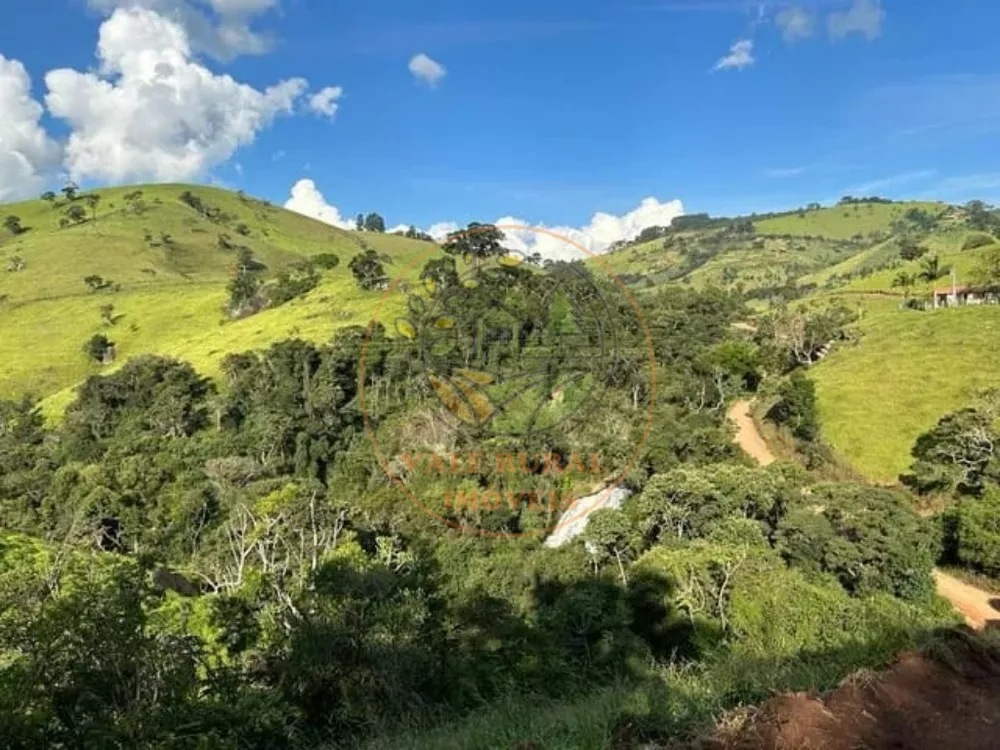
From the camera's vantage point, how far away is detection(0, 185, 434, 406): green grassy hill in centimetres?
6556

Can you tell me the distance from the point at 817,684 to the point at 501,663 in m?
12.1

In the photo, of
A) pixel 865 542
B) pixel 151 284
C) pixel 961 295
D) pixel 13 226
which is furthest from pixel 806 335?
pixel 13 226

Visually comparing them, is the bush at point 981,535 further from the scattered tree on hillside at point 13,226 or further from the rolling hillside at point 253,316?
the scattered tree on hillside at point 13,226

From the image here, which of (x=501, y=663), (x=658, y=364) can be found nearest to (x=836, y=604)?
(x=501, y=663)

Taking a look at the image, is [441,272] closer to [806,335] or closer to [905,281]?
[806,335]

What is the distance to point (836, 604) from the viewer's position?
17078 millimetres

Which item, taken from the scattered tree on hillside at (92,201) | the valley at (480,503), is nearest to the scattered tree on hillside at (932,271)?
the valley at (480,503)

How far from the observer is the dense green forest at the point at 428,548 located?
8.45 metres

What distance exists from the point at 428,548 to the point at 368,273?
158ft

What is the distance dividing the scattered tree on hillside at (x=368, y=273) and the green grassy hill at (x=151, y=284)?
189 centimetres

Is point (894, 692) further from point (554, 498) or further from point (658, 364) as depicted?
point (658, 364)

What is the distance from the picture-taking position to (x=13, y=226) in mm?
116000

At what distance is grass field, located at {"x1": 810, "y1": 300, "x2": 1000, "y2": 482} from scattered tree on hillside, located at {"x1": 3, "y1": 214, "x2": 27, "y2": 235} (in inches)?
5072

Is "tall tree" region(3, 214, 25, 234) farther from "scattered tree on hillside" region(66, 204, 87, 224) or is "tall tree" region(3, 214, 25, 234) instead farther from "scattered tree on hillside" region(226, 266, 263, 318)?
"scattered tree on hillside" region(226, 266, 263, 318)
